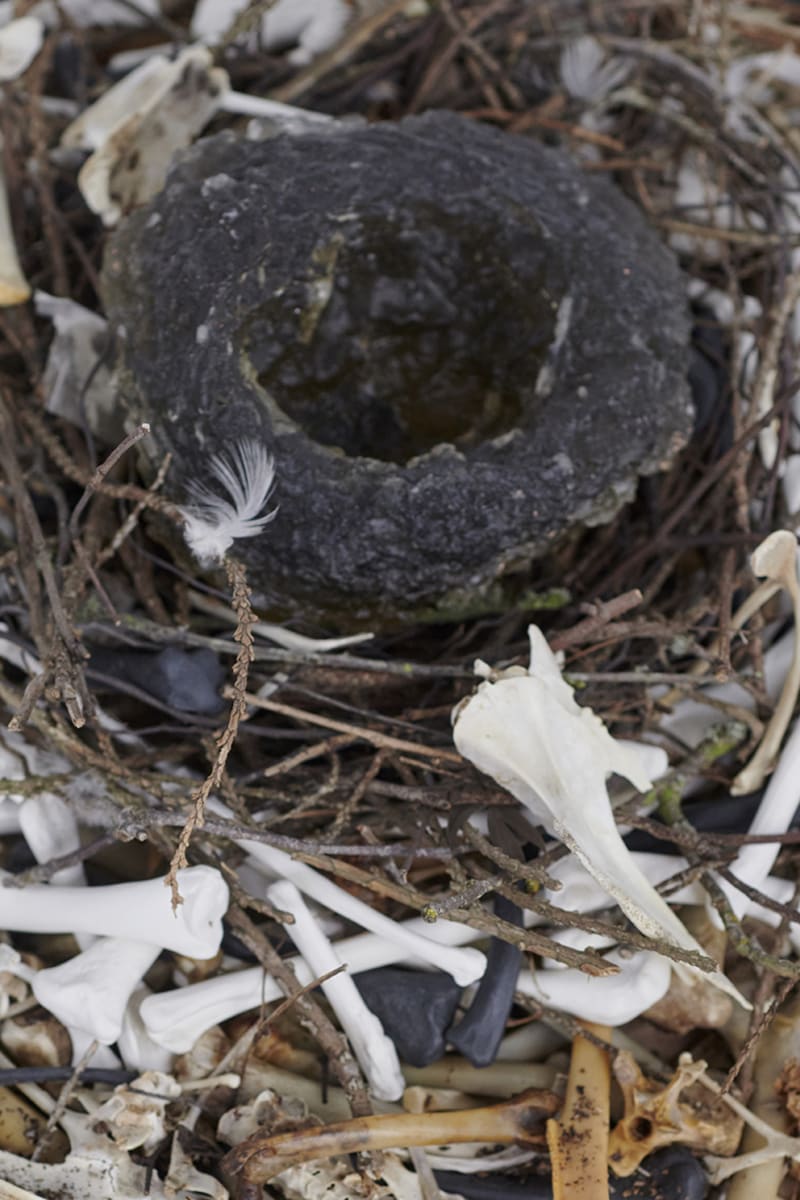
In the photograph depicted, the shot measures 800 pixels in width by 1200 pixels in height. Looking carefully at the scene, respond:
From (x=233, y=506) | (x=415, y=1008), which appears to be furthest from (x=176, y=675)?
(x=415, y=1008)

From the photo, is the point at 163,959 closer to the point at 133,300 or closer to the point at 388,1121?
the point at 388,1121

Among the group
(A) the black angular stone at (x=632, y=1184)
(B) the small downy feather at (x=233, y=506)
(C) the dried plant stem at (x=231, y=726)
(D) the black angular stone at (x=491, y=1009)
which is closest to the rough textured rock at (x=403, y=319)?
(B) the small downy feather at (x=233, y=506)

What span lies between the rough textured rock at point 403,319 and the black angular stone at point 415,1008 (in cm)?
25

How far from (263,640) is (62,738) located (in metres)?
0.16

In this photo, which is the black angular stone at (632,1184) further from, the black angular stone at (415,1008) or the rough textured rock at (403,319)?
the rough textured rock at (403,319)

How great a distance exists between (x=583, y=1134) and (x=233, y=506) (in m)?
0.46

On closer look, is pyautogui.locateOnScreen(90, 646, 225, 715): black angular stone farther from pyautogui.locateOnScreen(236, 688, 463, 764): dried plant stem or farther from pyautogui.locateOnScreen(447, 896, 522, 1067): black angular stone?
pyautogui.locateOnScreen(447, 896, 522, 1067): black angular stone

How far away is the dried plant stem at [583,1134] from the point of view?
0.70 metres

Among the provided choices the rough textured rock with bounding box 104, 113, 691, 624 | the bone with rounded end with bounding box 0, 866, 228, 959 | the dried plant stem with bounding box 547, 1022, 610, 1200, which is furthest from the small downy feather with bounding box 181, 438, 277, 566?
the dried plant stem with bounding box 547, 1022, 610, 1200

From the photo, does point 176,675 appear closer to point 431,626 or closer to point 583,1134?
point 431,626

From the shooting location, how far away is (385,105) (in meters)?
1.07

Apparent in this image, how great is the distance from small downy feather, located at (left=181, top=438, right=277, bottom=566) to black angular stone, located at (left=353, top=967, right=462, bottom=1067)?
30 cm

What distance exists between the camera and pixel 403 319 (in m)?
0.90

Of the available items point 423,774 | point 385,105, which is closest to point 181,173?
point 385,105
